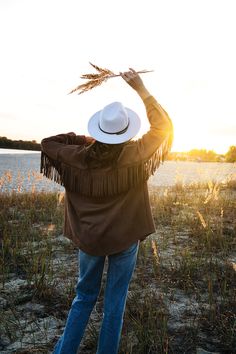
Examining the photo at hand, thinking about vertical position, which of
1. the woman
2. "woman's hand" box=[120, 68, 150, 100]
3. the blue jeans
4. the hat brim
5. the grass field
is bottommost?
the grass field

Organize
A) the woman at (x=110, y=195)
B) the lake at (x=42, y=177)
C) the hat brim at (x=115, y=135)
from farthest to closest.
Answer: the lake at (x=42, y=177) → the woman at (x=110, y=195) → the hat brim at (x=115, y=135)

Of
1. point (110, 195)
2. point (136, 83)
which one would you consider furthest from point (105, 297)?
point (136, 83)

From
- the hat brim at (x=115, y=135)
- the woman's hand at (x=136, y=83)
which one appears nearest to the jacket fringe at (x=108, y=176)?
the hat brim at (x=115, y=135)

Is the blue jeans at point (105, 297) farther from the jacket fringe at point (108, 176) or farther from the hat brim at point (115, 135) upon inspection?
the hat brim at point (115, 135)

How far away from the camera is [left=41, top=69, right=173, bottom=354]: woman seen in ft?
8.30

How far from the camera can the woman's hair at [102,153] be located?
2.42m

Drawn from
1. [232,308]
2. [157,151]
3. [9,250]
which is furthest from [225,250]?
[157,151]

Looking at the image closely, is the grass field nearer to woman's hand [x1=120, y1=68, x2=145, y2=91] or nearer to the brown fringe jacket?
the brown fringe jacket

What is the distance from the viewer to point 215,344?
323cm

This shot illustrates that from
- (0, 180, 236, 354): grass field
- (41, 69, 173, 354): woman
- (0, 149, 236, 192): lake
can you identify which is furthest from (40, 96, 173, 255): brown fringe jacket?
(0, 149, 236, 192): lake

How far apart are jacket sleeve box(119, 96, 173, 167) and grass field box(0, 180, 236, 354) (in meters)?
1.33

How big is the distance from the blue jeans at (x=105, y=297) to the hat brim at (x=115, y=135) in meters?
0.75

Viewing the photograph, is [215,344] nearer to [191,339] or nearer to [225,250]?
[191,339]

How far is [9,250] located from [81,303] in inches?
108
